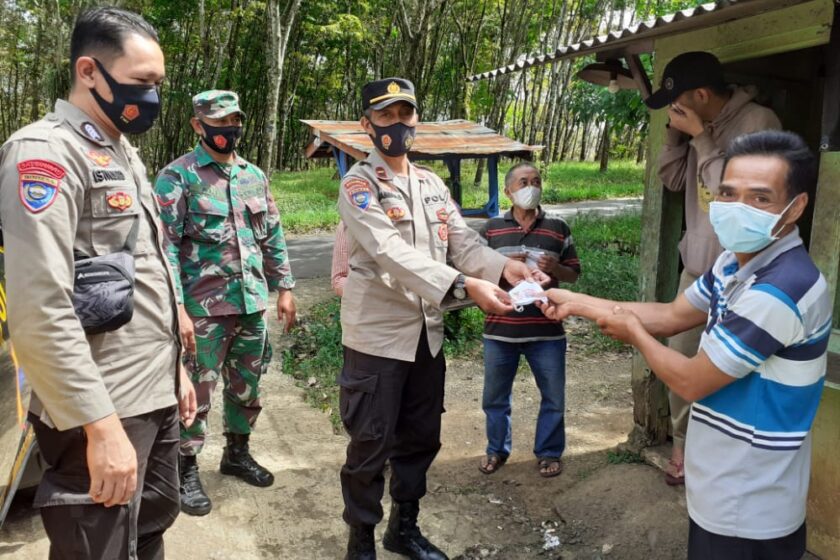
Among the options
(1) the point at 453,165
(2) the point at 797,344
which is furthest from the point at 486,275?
(1) the point at 453,165

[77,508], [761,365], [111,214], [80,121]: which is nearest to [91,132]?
[80,121]

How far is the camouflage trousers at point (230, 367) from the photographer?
3.68m

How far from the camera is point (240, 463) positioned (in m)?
4.05

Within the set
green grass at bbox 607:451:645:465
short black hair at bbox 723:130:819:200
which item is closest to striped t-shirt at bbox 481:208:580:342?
green grass at bbox 607:451:645:465

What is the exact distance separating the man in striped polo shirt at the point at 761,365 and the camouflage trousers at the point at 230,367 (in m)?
2.56

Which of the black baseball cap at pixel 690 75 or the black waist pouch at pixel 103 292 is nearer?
the black waist pouch at pixel 103 292

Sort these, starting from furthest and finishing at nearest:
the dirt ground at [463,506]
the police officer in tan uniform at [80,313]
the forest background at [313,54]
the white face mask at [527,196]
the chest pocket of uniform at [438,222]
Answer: the forest background at [313,54] < the white face mask at [527,196] < the dirt ground at [463,506] < the chest pocket of uniform at [438,222] < the police officer in tan uniform at [80,313]

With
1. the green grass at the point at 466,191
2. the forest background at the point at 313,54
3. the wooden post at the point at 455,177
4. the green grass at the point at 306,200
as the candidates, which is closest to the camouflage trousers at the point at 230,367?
the wooden post at the point at 455,177

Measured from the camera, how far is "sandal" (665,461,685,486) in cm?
370

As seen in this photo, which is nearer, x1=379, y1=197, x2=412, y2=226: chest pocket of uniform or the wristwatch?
the wristwatch

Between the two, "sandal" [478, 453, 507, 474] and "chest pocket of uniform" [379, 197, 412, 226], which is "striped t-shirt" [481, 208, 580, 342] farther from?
"chest pocket of uniform" [379, 197, 412, 226]

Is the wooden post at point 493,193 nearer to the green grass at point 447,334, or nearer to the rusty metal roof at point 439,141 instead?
the rusty metal roof at point 439,141

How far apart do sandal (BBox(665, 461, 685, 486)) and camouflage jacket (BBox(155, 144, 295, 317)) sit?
253cm

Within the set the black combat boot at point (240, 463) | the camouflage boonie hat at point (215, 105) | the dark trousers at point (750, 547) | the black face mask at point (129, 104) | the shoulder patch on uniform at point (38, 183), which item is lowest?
the black combat boot at point (240, 463)
